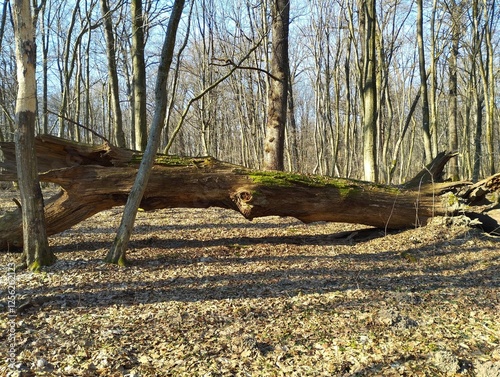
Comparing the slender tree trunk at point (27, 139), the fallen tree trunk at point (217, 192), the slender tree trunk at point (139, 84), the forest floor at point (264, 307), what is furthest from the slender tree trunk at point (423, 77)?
the slender tree trunk at point (27, 139)

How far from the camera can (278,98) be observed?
7777 millimetres

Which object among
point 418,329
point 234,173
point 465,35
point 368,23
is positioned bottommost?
point 418,329

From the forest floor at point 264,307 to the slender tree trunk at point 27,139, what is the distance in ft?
1.18

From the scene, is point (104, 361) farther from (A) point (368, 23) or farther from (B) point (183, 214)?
(A) point (368, 23)

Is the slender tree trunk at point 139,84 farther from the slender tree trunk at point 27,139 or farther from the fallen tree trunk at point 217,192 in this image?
the slender tree trunk at point 27,139

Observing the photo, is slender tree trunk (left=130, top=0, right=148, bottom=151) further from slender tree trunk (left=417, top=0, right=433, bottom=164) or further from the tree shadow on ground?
slender tree trunk (left=417, top=0, right=433, bottom=164)

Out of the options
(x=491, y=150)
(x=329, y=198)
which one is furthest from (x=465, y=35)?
(x=329, y=198)

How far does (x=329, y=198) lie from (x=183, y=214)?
12.8 feet

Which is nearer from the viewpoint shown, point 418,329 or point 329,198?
point 418,329

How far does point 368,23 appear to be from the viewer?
1014 cm

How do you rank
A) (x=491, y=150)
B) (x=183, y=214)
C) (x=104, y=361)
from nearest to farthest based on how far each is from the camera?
(x=104, y=361) → (x=183, y=214) → (x=491, y=150)

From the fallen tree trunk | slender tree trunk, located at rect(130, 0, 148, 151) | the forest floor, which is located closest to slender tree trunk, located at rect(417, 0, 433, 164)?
the fallen tree trunk

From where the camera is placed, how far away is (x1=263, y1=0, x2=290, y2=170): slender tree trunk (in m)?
7.80

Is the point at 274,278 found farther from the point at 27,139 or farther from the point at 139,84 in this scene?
the point at 139,84
